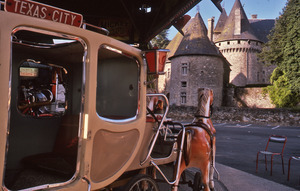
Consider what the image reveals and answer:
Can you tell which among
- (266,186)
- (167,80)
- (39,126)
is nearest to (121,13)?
(39,126)

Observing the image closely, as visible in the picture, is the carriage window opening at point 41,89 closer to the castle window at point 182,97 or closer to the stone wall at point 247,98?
the castle window at point 182,97

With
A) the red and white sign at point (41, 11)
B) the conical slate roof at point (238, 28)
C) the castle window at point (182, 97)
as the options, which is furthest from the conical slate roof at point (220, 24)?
the red and white sign at point (41, 11)

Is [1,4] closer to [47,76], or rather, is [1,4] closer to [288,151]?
[47,76]

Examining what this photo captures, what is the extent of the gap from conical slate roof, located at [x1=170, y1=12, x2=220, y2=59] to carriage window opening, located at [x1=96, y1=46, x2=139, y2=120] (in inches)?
1508

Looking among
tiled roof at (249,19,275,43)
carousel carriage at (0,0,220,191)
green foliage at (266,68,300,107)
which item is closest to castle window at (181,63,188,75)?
green foliage at (266,68,300,107)

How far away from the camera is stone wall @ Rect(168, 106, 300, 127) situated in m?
28.5

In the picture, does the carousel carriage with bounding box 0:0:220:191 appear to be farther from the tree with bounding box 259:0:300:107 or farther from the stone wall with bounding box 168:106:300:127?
the tree with bounding box 259:0:300:107

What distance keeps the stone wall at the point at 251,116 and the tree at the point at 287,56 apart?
216 inches

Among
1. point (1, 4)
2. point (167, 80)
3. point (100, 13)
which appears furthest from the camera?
point (167, 80)

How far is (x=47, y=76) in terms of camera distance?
4.03 metres

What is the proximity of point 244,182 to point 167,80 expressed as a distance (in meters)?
45.5

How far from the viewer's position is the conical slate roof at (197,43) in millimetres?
40750

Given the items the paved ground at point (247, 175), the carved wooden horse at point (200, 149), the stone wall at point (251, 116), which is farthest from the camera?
the stone wall at point (251, 116)

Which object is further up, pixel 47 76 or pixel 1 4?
pixel 1 4
